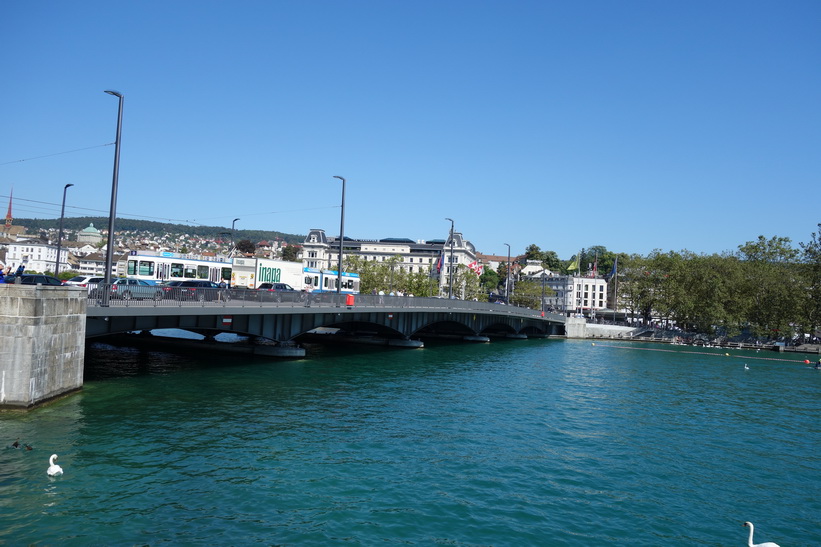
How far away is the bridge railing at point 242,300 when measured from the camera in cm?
2728

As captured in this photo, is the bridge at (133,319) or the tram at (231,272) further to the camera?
the tram at (231,272)

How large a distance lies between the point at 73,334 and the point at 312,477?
12.4m

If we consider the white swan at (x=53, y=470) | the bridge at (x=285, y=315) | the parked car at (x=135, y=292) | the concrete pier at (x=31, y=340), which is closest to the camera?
the white swan at (x=53, y=470)

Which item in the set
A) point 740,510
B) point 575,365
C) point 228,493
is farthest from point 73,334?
point 575,365

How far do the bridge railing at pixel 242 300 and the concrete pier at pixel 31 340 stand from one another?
2920mm

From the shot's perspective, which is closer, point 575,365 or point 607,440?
point 607,440

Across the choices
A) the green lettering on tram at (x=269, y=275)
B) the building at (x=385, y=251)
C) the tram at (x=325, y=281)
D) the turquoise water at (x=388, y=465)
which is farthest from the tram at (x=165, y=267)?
the building at (x=385, y=251)

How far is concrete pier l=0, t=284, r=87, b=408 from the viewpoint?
20.9 metres

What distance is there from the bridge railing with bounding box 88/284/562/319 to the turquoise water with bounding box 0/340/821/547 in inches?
161

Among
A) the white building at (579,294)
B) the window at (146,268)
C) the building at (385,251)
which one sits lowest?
the window at (146,268)

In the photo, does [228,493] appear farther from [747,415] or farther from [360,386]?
[747,415]

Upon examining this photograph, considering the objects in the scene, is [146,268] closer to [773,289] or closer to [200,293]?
[200,293]

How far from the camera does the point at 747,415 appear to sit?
1329 inches

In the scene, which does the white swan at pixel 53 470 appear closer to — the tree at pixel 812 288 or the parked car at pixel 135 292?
the parked car at pixel 135 292
